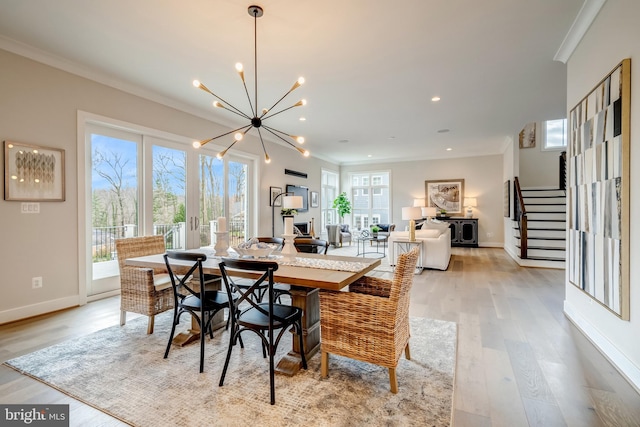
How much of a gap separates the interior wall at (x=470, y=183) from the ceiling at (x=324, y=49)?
151 inches

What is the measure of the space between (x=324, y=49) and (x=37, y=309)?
4.05 meters

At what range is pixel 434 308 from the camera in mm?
3514

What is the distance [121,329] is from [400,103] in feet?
15.1

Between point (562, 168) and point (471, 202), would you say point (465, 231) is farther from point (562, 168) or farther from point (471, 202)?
point (562, 168)

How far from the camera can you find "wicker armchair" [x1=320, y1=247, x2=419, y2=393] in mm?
1866

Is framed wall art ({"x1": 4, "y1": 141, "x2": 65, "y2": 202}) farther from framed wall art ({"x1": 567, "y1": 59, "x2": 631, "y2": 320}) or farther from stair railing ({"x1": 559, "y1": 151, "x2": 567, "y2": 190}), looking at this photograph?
stair railing ({"x1": 559, "y1": 151, "x2": 567, "y2": 190})

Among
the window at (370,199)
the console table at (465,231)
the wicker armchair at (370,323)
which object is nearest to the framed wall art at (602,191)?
the wicker armchair at (370,323)

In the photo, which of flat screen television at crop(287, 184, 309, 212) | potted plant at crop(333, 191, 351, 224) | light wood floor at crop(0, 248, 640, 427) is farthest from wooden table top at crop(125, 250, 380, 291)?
potted plant at crop(333, 191, 351, 224)

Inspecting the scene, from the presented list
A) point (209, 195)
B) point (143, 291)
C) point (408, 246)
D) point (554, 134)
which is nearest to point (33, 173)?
point (143, 291)

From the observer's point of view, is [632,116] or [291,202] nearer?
[632,116]

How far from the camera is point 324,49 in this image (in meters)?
3.10

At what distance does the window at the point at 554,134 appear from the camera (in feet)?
26.5

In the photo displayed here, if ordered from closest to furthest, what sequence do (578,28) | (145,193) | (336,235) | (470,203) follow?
1. (578,28)
2. (145,193)
3. (336,235)
4. (470,203)

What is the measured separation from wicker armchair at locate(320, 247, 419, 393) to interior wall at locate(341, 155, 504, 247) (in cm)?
800
